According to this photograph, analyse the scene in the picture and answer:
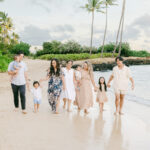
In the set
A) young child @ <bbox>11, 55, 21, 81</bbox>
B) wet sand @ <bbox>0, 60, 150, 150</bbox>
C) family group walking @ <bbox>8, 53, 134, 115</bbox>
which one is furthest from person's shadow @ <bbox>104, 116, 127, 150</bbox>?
young child @ <bbox>11, 55, 21, 81</bbox>

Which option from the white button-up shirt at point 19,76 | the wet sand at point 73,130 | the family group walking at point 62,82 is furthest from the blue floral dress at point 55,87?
the white button-up shirt at point 19,76

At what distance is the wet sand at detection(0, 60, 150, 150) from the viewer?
197 inches

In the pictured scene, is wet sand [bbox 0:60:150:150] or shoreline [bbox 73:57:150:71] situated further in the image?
shoreline [bbox 73:57:150:71]

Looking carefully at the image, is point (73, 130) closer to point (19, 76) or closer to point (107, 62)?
point (19, 76)

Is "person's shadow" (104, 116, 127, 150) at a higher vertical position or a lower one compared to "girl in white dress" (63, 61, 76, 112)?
lower

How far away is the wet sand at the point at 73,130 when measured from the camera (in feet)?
16.4

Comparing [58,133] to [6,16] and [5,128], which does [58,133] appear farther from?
[6,16]

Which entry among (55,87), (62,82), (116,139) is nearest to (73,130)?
(116,139)

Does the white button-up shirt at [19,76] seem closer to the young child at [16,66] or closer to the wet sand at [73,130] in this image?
the young child at [16,66]

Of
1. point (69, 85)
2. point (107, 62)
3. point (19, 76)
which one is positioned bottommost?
point (107, 62)

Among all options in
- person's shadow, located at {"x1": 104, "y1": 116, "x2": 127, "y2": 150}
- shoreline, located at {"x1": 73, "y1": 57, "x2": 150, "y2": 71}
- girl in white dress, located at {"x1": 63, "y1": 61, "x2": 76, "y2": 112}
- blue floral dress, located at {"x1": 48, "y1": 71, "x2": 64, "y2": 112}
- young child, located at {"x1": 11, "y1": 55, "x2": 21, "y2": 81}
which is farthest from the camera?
shoreline, located at {"x1": 73, "y1": 57, "x2": 150, "y2": 71}

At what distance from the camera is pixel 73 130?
594 centimetres

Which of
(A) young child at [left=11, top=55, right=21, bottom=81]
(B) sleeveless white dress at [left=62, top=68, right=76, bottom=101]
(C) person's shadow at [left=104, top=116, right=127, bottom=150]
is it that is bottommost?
(C) person's shadow at [left=104, top=116, right=127, bottom=150]

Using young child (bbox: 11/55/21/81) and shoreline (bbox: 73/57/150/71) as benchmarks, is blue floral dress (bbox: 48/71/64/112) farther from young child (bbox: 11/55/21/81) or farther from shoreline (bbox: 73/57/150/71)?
shoreline (bbox: 73/57/150/71)
